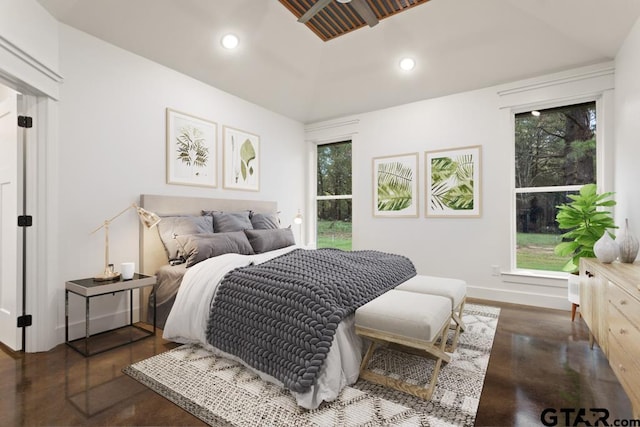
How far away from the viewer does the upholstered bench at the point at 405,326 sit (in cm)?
176

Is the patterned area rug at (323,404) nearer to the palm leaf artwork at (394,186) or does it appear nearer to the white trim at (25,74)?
the white trim at (25,74)

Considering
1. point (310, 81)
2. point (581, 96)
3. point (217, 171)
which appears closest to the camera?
A: point (581, 96)

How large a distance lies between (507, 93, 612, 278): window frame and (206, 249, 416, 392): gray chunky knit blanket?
7.05 feet

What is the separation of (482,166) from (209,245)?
332 centimetres

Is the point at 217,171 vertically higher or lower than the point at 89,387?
higher

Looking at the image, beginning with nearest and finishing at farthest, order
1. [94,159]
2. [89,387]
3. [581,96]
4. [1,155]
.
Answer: [89,387]
[1,155]
[94,159]
[581,96]

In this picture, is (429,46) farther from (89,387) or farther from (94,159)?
(89,387)

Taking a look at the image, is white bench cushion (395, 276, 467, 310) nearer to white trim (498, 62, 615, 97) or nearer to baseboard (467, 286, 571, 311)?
baseboard (467, 286, 571, 311)

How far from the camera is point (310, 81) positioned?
433cm

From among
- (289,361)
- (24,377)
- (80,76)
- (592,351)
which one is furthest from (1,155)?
(592,351)

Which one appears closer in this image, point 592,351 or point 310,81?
point 592,351

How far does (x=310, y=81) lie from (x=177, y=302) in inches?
130

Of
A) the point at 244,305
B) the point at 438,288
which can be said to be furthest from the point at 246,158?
the point at 438,288

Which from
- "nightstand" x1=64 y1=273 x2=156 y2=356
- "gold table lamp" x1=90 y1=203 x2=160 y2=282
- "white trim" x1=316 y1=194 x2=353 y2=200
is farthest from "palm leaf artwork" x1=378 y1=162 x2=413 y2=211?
"nightstand" x1=64 y1=273 x2=156 y2=356
